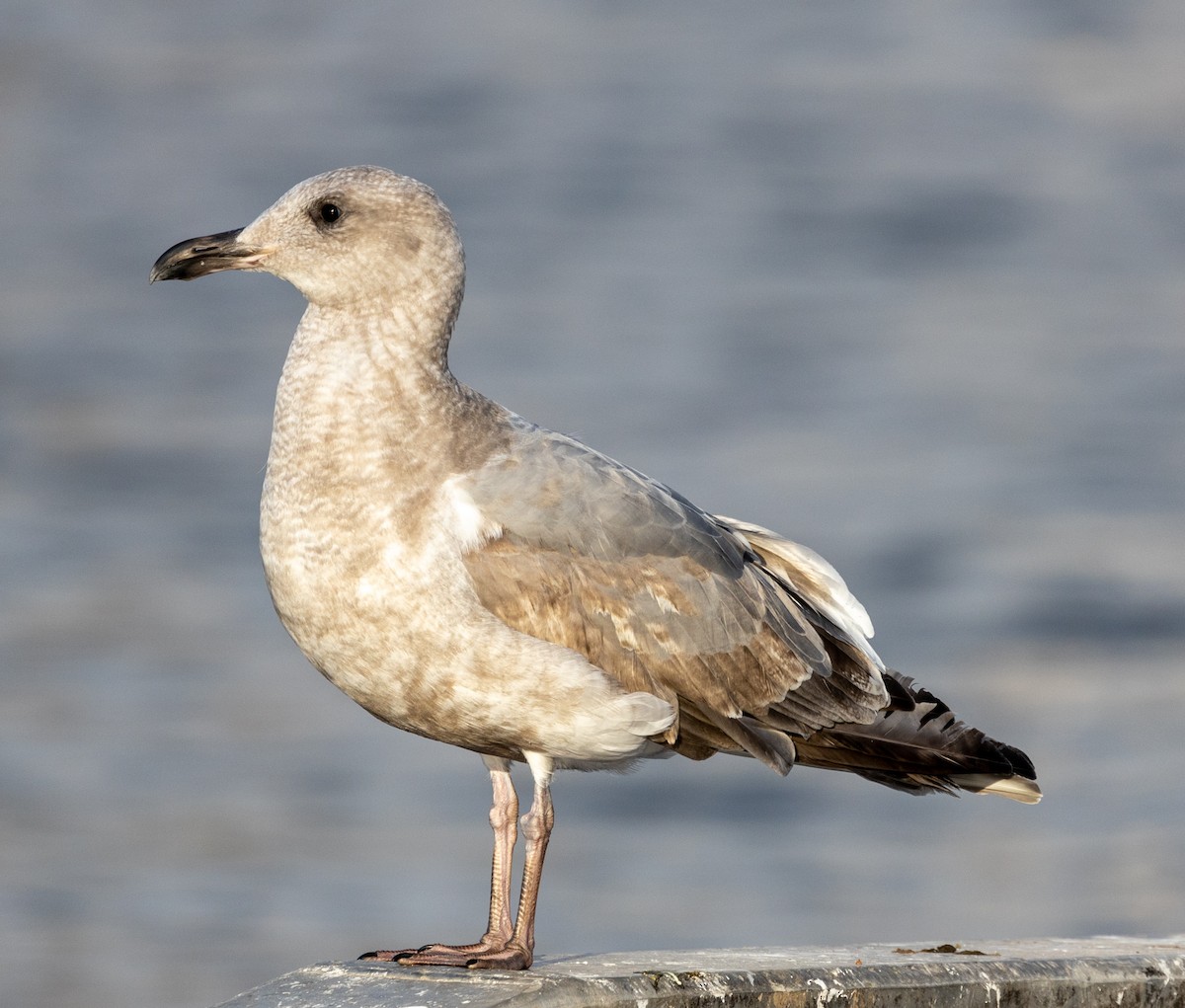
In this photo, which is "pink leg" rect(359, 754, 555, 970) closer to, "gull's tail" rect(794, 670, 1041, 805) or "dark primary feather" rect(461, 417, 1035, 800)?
"dark primary feather" rect(461, 417, 1035, 800)

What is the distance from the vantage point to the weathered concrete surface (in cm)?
554

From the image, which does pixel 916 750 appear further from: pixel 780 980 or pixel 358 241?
pixel 358 241

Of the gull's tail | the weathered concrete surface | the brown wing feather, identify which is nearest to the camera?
the weathered concrete surface

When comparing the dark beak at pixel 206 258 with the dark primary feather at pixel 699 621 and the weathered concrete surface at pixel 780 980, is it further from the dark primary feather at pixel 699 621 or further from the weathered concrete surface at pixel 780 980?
the weathered concrete surface at pixel 780 980

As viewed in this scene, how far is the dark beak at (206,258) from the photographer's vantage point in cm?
659

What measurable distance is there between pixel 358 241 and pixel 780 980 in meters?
2.44

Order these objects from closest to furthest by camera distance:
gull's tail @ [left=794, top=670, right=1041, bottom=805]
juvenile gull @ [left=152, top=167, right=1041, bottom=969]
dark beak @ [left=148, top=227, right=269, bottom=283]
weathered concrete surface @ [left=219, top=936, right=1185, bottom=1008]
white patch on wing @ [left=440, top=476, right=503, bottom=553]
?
weathered concrete surface @ [left=219, top=936, right=1185, bottom=1008] < juvenile gull @ [left=152, top=167, right=1041, bottom=969] < white patch on wing @ [left=440, top=476, right=503, bottom=553] < dark beak @ [left=148, top=227, right=269, bottom=283] < gull's tail @ [left=794, top=670, right=1041, bottom=805]

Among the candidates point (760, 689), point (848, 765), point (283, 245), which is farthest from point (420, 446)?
point (848, 765)

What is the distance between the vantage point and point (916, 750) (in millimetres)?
6902

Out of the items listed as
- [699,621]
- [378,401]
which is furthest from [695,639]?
[378,401]

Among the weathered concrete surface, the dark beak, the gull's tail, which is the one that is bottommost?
the weathered concrete surface

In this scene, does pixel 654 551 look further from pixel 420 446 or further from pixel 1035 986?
pixel 1035 986

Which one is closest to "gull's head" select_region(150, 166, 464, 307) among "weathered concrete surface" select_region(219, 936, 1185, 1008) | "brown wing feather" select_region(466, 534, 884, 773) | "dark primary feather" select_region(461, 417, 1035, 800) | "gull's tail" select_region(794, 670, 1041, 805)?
"dark primary feather" select_region(461, 417, 1035, 800)

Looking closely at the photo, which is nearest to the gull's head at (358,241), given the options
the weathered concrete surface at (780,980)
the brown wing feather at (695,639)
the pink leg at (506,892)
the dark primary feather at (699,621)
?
the dark primary feather at (699,621)
